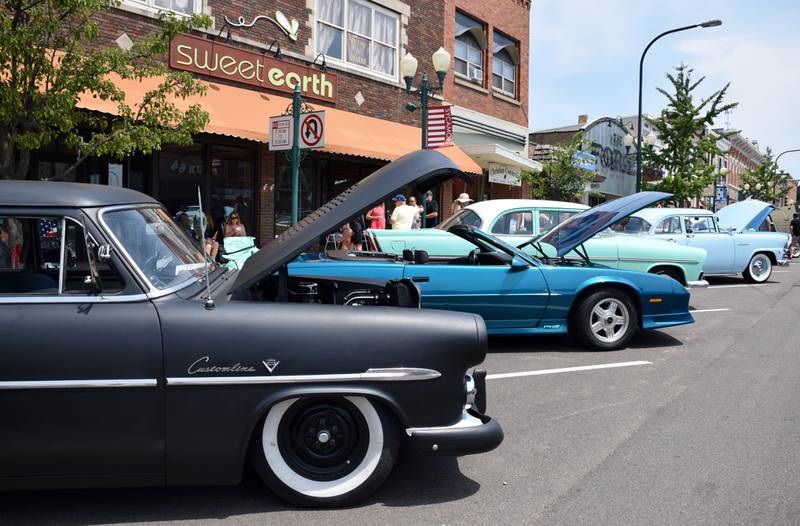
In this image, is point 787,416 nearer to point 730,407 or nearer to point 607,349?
point 730,407

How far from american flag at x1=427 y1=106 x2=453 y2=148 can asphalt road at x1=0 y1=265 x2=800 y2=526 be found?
8.44 m

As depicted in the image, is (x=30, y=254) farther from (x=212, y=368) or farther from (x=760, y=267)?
(x=760, y=267)

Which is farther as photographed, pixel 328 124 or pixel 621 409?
pixel 328 124

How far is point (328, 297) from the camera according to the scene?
179 inches

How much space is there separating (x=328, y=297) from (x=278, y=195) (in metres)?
10.8

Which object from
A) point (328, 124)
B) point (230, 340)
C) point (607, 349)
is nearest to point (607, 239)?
point (607, 349)

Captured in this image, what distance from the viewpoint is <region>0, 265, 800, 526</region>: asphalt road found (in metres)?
3.26

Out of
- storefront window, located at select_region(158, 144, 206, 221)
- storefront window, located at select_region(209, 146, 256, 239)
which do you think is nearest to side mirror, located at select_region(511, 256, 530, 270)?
storefront window, located at select_region(158, 144, 206, 221)

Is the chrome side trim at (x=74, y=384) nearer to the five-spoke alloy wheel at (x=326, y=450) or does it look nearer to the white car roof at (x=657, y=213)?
the five-spoke alloy wheel at (x=326, y=450)

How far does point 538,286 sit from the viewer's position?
275 inches

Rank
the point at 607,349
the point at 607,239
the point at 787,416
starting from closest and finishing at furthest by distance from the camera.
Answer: the point at 787,416 < the point at 607,349 < the point at 607,239

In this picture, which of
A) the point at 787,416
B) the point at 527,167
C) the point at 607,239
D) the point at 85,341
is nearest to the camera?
the point at 85,341

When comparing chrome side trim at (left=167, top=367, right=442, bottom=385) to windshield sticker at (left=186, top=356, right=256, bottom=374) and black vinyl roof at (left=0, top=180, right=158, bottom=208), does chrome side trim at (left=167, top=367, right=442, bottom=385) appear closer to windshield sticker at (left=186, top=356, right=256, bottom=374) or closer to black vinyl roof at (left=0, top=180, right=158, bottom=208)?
windshield sticker at (left=186, top=356, right=256, bottom=374)

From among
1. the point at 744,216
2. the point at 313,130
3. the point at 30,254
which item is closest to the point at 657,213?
the point at 744,216
